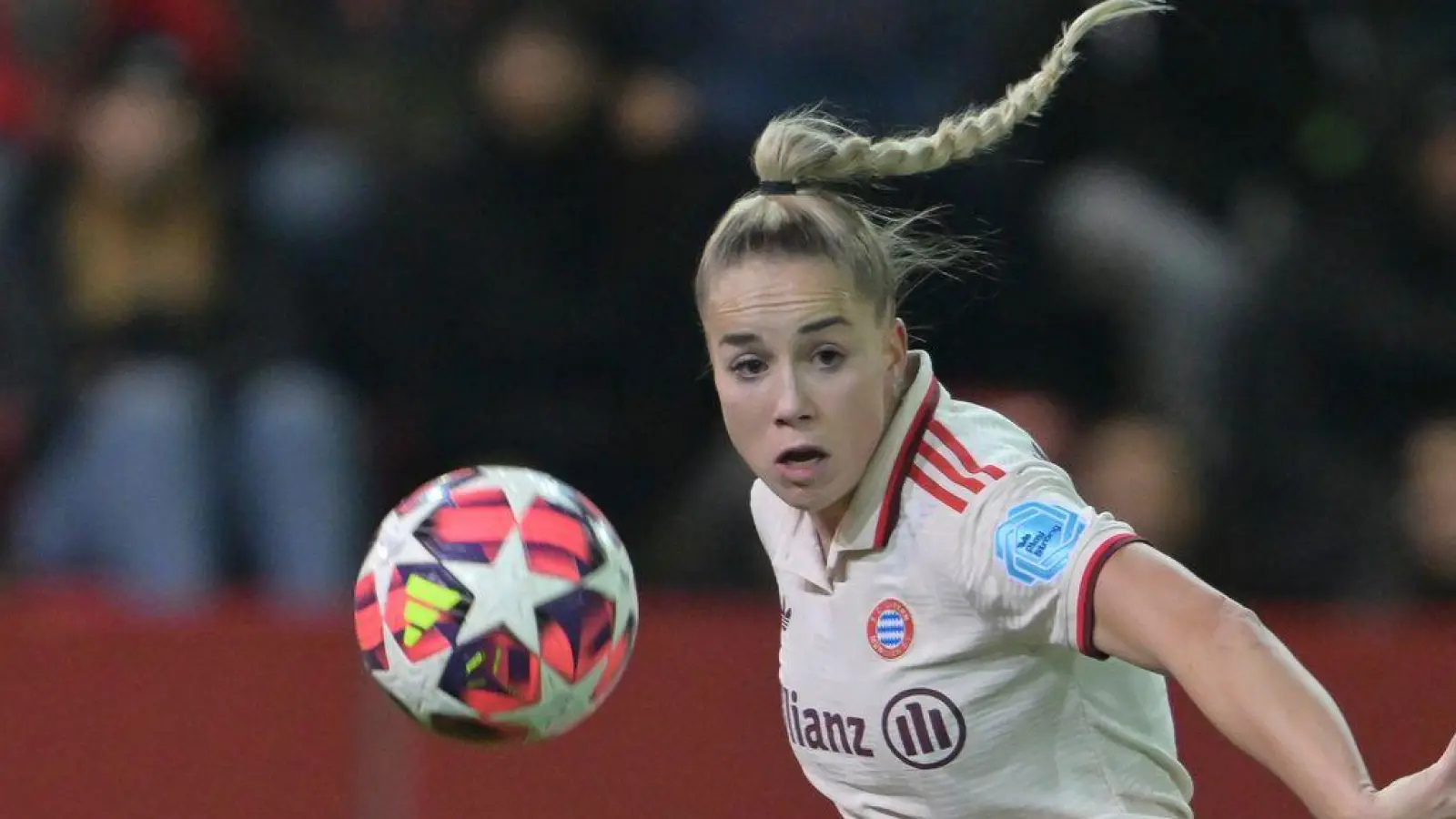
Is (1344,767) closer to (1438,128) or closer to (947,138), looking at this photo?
(947,138)

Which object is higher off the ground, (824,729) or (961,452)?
(961,452)

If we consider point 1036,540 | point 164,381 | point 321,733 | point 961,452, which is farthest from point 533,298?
point 1036,540

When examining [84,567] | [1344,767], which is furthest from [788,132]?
[84,567]

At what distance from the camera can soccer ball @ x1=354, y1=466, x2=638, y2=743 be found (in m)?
2.59

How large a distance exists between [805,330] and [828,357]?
0.05m

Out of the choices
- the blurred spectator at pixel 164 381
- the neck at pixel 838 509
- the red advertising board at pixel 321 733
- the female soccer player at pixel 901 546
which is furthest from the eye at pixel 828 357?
the blurred spectator at pixel 164 381

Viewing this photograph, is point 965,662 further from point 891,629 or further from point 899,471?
point 899,471

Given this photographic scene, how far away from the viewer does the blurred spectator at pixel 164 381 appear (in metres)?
4.64

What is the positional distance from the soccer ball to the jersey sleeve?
1.62ft

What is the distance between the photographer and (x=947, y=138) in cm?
281

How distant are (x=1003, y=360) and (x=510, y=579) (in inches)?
91.1

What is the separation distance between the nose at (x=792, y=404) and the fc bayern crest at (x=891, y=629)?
9.5 inches

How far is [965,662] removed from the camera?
2.53 metres

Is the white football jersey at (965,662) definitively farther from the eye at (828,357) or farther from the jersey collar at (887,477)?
the eye at (828,357)
